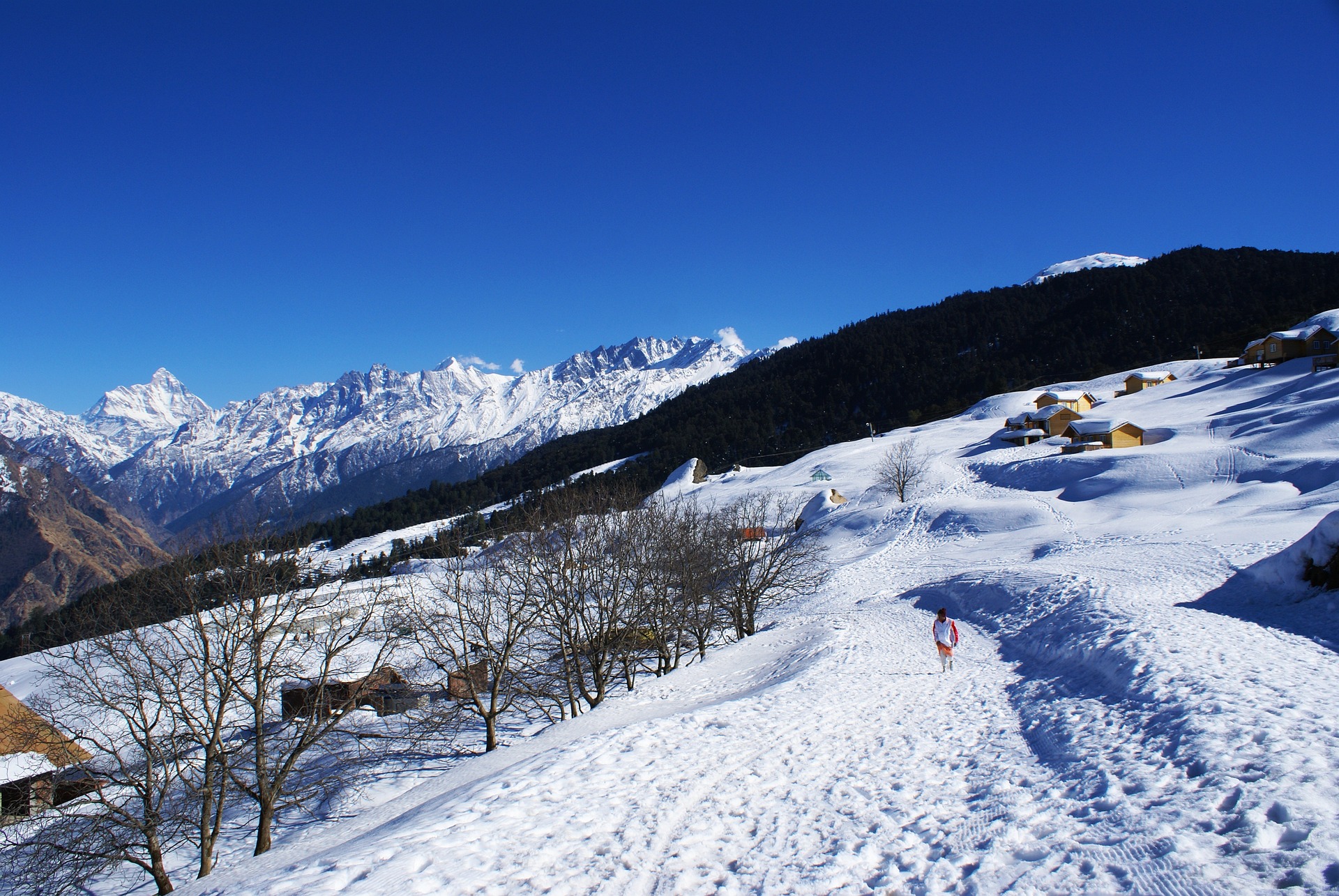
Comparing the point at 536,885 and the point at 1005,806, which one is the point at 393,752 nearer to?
the point at 536,885

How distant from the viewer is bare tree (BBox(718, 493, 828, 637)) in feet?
108

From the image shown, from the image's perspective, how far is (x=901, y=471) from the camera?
203 feet

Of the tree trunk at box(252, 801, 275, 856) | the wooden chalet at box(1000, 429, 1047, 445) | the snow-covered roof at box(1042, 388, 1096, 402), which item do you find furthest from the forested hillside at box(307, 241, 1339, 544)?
the tree trunk at box(252, 801, 275, 856)

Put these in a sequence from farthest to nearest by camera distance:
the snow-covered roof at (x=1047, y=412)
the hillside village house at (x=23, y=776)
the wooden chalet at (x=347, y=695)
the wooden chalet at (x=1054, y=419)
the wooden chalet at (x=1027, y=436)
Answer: the snow-covered roof at (x=1047, y=412), the wooden chalet at (x=1054, y=419), the wooden chalet at (x=1027, y=436), the hillside village house at (x=23, y=776), the wooden chalet at (x=347, y=695)

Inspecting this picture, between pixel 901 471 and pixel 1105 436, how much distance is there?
19542 mm

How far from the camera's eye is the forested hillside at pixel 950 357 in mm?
120250

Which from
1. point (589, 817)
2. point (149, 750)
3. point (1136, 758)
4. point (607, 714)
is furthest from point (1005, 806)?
point (149, 750)

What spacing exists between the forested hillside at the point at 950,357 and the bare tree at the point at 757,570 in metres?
76.3

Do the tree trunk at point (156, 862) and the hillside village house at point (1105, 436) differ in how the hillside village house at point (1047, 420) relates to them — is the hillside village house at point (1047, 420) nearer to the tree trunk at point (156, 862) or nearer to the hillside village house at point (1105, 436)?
the hillside village house at point (1105, 436)

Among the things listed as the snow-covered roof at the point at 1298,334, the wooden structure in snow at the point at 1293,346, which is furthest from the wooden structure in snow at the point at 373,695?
the snow-covered roof at the point at 1298,334

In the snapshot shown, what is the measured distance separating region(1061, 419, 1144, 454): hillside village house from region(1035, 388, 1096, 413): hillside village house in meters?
15.2

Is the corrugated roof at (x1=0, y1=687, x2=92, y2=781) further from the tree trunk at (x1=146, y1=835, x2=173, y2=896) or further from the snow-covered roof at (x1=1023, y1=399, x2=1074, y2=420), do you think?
the snow-covered roof at (x1=1023, y1=399, x2=1074, y2=420)

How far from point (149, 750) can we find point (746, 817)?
46.2 ft

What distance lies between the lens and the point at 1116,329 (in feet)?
425
